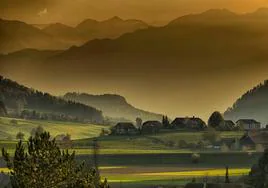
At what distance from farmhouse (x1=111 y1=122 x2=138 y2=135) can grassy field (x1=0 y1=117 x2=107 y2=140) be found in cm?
60

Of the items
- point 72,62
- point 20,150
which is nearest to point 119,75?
point 72,62

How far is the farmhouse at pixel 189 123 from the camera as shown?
2927 centimetres

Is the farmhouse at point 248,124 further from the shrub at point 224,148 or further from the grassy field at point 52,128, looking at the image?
the grassy field at point 52,128

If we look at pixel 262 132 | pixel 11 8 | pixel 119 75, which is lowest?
pixel 262 132

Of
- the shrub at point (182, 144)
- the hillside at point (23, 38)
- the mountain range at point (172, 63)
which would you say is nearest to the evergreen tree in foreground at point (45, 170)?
the shrub at point (182, 144)

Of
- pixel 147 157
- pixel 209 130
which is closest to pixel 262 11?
pixel 209 130

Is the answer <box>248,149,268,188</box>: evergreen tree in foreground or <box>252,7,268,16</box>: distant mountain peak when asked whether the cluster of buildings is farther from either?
<box>252,7,268,16</box>: distant mountain peak

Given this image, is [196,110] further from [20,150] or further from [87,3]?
[20,150]

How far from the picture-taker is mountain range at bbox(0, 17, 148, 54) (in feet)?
98.7

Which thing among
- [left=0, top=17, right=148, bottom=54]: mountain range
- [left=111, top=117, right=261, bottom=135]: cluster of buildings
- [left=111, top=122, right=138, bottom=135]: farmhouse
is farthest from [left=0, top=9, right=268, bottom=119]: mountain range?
[left=111, top=122, right=138, bottom=135]: farmhouse

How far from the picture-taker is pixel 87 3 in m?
30.1

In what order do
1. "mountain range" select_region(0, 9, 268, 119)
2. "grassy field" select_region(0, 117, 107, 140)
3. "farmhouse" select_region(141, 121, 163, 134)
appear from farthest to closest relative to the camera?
"mountain range" select_region(0, 9, 268, 119), "grassy field" select_region(0, 117, 107, 140), "farmhouse" select_region(141, 121, 163, 134)

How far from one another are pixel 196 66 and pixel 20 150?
15.2 metres

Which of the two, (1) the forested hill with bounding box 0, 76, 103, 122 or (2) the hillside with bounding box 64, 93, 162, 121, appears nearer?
(2) the hillside with bounding box 64, 93, 162, 121
